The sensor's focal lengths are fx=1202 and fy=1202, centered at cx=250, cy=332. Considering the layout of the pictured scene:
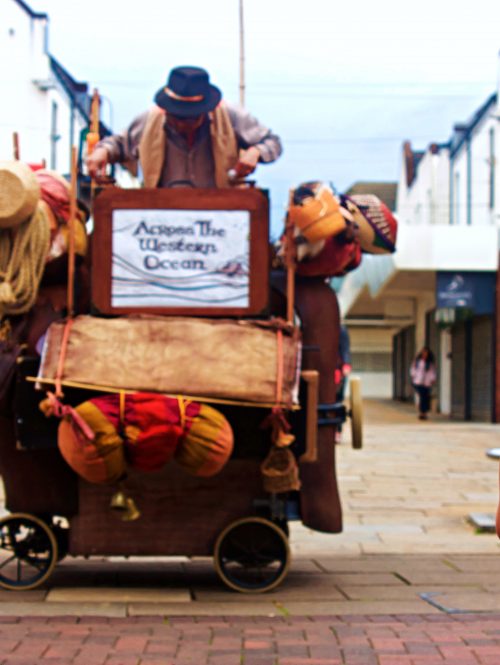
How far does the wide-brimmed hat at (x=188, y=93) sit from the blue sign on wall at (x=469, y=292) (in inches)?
678

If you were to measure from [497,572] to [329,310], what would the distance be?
212 cm

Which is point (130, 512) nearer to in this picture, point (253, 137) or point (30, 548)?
point (30, 548)

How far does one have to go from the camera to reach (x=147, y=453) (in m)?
Result: 6.32

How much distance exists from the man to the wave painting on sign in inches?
23.3

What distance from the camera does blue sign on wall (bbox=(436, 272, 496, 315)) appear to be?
24203 millimetres

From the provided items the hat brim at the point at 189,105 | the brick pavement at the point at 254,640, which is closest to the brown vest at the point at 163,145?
the hat brim at the point at 189,105

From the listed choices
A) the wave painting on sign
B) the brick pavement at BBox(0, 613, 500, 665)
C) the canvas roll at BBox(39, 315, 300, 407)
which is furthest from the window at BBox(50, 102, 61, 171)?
the brick pavement at BBox(0, 613, 500, 665)

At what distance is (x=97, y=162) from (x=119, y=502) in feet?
7.03

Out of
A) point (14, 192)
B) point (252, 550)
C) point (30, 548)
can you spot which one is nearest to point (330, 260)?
point (252, 550)

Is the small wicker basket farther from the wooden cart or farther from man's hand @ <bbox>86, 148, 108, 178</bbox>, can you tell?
man's hand @ <bbox>86, 148, 108, 178</bbox>

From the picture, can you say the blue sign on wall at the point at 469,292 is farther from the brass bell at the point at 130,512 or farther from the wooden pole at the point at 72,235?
the brass bell at the point at 130,512

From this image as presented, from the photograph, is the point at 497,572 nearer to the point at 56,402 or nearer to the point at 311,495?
the point at 311,495

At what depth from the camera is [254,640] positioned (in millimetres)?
5562

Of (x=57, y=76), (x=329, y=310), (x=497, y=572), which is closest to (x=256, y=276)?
(x=329, y=310)
